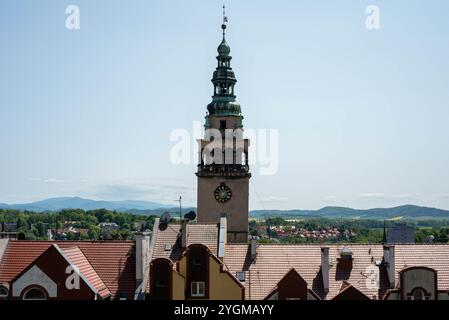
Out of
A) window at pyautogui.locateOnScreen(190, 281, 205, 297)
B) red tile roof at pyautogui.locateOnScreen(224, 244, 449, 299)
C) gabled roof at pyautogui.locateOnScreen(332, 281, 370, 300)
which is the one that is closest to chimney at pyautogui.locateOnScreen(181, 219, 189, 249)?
red tile roof at pyautogui.locateOnScreen(224, 244, 449, 299)

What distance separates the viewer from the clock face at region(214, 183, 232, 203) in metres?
77.0

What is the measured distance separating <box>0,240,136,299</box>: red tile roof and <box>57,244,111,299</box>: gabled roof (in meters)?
0.57

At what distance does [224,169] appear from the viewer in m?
76.9

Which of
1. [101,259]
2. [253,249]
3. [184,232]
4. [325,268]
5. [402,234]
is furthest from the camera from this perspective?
[402,234]

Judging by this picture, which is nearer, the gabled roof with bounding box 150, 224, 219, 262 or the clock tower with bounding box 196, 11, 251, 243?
the gabled roof with bounding box 150, 224, 219, 262

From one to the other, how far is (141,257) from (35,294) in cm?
830

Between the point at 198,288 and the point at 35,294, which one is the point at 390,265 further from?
the point at 35,294

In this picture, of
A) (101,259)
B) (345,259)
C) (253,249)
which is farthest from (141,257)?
(345,259)

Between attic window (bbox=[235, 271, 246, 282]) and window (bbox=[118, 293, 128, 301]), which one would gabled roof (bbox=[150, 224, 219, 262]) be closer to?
attic window (bbox=[235, 271, 246, 282])

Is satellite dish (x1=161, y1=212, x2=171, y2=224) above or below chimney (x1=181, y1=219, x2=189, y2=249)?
above

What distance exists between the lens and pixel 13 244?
54.0 m

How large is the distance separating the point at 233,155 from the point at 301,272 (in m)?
24.5
